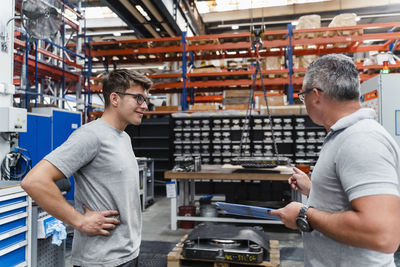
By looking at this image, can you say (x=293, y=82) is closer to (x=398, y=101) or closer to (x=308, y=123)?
(x=308, y=123)

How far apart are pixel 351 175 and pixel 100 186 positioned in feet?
3.32

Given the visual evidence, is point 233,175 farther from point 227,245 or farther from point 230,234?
point 227,245

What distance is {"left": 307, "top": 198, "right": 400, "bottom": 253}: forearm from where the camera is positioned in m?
0.86

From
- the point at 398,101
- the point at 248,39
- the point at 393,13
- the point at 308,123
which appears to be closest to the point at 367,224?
the point at 398,101

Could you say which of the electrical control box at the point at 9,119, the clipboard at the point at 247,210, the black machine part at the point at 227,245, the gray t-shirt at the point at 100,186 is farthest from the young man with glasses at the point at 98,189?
the electrical control box at the point at 9,119

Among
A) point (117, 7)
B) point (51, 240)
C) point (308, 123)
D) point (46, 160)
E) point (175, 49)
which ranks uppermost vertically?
point (117, 7)

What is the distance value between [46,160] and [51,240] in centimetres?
174

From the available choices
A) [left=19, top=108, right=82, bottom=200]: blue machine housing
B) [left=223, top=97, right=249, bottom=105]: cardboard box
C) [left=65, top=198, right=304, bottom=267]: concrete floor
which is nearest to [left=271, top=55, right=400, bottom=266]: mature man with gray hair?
[left=65, top=198, right=304, bottom=267]: concrete floor

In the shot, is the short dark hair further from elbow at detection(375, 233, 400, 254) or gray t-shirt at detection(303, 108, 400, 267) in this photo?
elbow at detection(375, 233, 400, 254)

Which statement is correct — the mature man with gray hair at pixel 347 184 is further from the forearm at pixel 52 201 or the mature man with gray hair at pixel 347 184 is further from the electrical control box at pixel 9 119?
the electrical control box at pixel 9 119

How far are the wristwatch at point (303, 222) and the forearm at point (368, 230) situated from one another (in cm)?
11

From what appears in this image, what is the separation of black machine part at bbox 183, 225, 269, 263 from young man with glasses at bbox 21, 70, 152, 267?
1.27 meters

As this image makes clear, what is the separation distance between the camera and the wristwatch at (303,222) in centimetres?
108

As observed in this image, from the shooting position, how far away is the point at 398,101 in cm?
372
